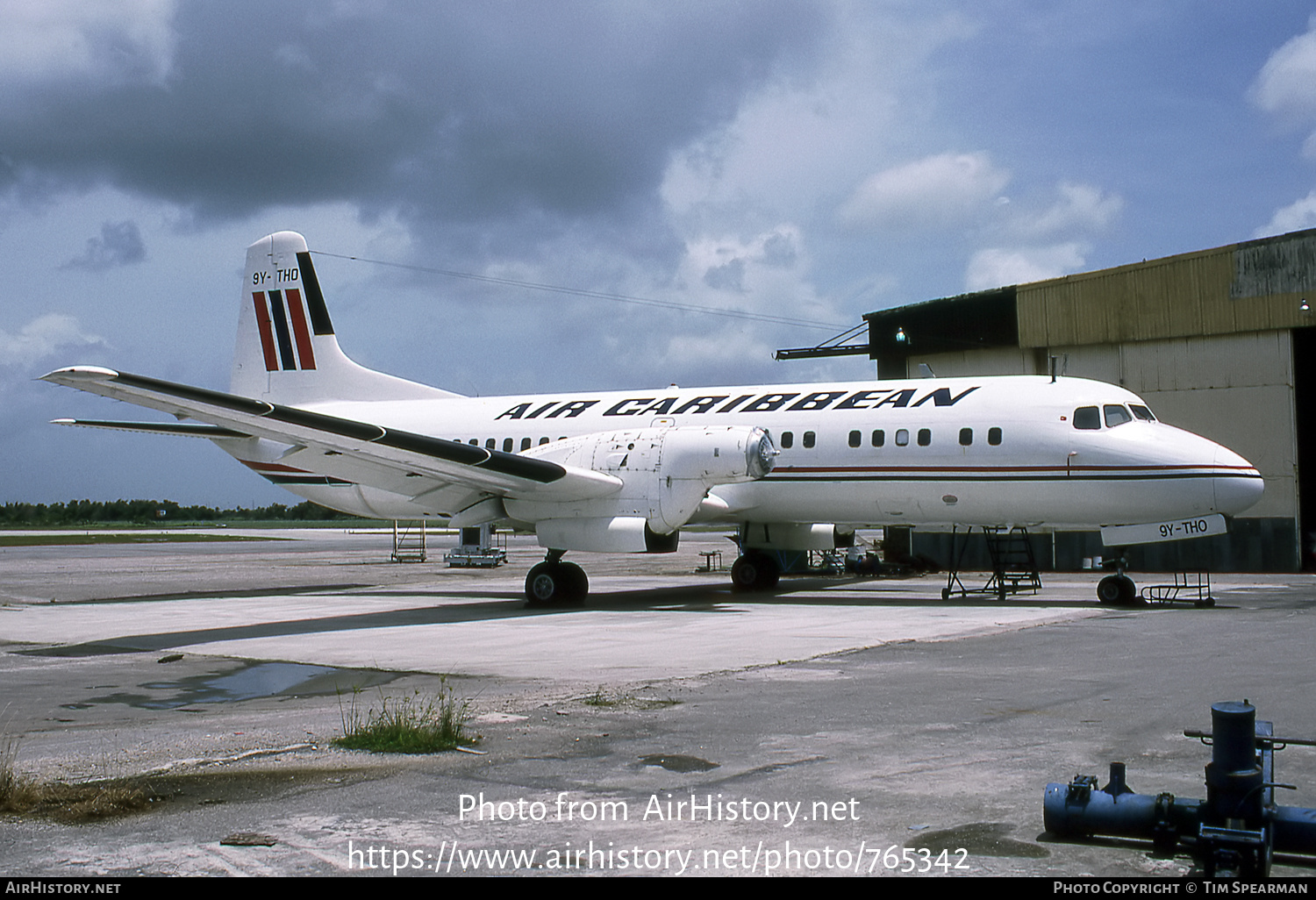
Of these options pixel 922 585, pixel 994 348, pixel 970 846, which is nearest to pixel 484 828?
pixel 970 846

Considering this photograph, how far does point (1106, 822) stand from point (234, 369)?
79.0ft

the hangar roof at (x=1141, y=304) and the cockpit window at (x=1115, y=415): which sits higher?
the hangar roof at (x=1141, y=304)

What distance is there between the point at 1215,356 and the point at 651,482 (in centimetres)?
1921

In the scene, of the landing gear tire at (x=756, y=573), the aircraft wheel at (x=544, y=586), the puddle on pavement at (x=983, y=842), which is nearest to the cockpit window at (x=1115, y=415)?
the landing gear tire at (x=756, y=573)

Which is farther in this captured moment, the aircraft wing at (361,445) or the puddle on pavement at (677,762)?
the aircraft wing at (361,445)

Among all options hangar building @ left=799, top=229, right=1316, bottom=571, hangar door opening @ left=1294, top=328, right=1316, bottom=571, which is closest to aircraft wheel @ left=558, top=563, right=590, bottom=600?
hangar building @ left=799, top=229, right=1316, bottom=571

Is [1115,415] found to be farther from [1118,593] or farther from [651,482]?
[651,482]

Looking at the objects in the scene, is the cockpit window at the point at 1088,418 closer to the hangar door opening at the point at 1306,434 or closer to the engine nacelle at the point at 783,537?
the engine nacelle at the point at 783,537

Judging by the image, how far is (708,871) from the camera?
14.6 feet

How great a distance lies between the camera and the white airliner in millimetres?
17016

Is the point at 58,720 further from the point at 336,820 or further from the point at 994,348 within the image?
the point at 994,348

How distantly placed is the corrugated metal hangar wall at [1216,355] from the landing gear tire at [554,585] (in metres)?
17.3

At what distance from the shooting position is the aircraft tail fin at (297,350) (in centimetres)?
2462

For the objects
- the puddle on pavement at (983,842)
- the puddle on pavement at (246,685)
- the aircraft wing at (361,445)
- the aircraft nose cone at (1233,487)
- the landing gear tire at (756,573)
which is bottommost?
the puddle on pavement at (983,842)
